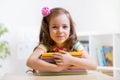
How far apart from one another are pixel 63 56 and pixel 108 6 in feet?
7.98

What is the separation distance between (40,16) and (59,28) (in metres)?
2.24

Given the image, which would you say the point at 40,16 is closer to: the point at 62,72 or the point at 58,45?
the point at 58,45

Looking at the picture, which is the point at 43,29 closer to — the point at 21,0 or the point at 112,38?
the point at 112,38

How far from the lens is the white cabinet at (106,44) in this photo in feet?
8.96

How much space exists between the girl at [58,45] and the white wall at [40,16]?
1982mm

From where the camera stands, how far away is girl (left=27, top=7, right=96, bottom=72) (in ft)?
2.82

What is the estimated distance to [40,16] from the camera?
3156 millimetres

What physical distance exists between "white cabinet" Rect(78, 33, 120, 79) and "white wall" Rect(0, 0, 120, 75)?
137 mm

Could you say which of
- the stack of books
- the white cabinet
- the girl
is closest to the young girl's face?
the girl

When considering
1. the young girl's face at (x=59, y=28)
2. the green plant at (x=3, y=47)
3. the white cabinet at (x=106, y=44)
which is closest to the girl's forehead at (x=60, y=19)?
the young girl's face at (x=59, y=28)

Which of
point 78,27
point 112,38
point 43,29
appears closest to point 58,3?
point 78,27

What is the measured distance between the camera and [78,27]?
3.18m

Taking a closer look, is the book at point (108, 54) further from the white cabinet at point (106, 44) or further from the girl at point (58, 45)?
the girl at point (58, 45)

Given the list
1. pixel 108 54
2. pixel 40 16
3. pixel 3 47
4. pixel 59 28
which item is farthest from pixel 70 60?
pixel 40 16
